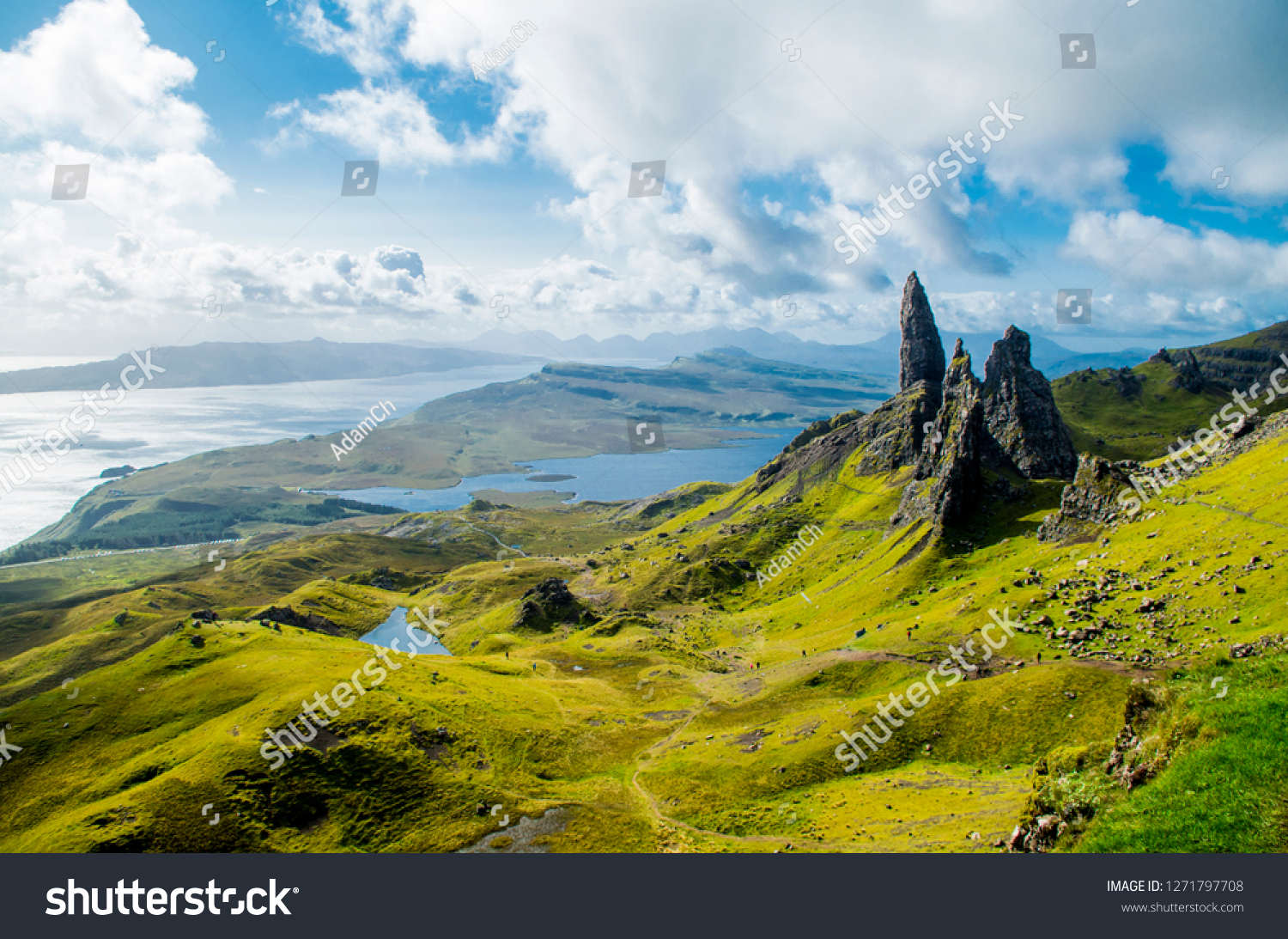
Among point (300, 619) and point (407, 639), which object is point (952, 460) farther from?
point (300, 619)

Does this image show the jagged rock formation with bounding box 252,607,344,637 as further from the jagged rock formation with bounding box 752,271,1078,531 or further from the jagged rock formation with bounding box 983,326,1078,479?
the jagged rock formation with bounding box 983,326,1078,479

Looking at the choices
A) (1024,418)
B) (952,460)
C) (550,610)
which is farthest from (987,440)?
(550,610)

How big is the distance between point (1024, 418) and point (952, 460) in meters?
50.1

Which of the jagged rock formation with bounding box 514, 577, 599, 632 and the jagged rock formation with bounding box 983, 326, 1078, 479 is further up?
the jagged rock formation with bounding box 983, 326, 1078, 479

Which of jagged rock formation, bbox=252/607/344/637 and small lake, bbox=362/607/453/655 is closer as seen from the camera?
jagged rock formation, bbox=252/607/344/637

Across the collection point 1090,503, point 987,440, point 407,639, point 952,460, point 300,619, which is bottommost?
point 407,639

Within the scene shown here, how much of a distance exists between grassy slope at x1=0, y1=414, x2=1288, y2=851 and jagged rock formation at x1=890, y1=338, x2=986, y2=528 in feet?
Answer: 41.0

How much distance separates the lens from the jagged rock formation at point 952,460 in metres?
132

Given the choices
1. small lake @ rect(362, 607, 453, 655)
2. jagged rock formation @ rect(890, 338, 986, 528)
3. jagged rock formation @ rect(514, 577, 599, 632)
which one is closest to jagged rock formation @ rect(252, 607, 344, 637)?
small lake @ rect(362, 607, 453, 655)

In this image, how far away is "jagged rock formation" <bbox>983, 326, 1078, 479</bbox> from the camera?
15886cm

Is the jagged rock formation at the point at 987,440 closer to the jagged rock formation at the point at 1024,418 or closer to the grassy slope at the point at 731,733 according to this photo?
the jagged rock formation at the point at 1024,418

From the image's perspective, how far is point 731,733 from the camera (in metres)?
81.9

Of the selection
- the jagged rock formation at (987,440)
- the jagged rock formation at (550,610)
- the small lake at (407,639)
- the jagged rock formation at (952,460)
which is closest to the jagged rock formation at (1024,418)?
the jagged rock formation at (987,440)
